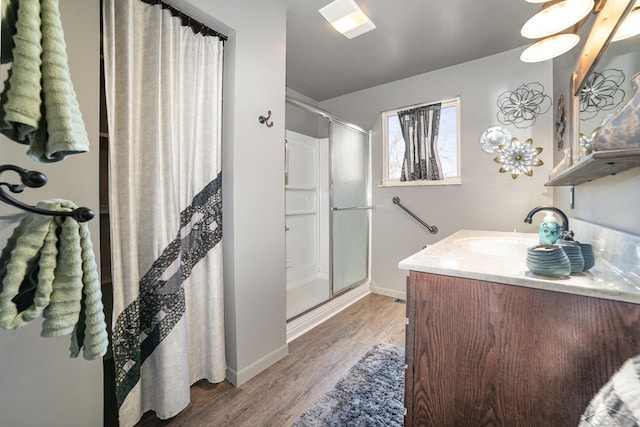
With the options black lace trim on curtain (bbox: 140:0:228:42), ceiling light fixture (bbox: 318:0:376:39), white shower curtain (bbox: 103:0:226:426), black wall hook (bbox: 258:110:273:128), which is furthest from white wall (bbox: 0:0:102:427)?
ceiling light fixture (bbox: 318:0:376:39)

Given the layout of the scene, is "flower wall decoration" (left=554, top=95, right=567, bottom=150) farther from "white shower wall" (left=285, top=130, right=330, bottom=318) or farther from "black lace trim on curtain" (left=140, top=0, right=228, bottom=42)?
"black lace trim on curtain" (left=140, top=0, right=228, bottom=42)

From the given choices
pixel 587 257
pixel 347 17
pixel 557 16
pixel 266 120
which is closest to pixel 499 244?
pixel 587 257

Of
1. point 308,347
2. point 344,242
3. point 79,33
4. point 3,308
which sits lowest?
point 308,347

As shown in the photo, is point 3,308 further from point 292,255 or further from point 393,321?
point 292,255

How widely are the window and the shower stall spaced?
31 centimetres

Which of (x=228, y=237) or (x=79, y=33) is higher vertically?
(x=79, y=33)

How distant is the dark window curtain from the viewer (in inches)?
108

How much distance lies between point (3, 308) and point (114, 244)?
77cm

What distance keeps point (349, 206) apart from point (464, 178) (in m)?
1.21

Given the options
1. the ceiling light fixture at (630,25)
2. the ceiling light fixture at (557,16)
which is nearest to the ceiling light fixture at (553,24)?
the ceiling light fixture at (557,16)

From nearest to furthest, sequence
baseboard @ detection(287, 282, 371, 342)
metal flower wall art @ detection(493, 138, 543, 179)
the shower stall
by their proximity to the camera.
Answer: baseboard @ detection(287, 282, 371, 342) → metal flower wall art @ detection(493, 138, 543, 179) → the shower stall

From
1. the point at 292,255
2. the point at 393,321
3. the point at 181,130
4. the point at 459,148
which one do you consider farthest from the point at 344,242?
the point at 181,130

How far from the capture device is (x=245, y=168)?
5.19 ft

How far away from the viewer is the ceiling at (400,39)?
6.04 feet
